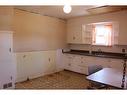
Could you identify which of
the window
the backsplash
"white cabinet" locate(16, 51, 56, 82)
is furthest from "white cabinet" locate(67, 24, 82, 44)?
"white cabinet" locate(16, 51, 56, 82)

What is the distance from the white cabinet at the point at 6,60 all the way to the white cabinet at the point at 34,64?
0.78 m

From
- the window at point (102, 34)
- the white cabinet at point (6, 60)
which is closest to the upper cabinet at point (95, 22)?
the window at point (102, 34)

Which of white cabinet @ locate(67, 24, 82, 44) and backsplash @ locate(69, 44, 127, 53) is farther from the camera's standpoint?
white cabinet @ locate(67, 24, 82, 44)

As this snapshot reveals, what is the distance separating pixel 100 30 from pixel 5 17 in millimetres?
3319

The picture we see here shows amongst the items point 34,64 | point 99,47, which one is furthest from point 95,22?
point 34,64

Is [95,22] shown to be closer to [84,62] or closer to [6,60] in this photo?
[84,62]

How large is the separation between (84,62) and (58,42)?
4.51 feet

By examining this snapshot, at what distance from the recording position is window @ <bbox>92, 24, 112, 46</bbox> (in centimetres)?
476

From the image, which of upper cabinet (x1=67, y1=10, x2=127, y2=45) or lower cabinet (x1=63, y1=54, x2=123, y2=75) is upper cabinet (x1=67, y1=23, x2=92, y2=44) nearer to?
upper cabinet (x1=67, y1=10, x2=127, y2=45)

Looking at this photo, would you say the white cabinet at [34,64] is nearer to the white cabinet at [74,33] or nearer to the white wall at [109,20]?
the white cabinet at [74,33]

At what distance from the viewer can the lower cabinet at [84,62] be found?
4.07 meters

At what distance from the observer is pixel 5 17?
10.2ft

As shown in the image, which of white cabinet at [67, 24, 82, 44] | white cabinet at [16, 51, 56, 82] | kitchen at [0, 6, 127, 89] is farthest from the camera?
white cabinet at [67, 24, 82, 44]
